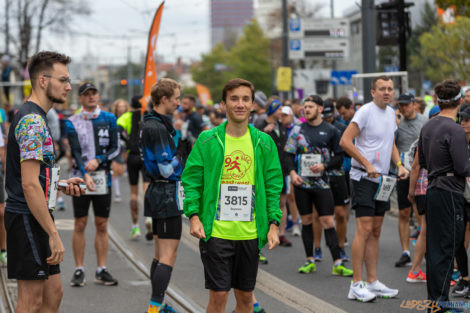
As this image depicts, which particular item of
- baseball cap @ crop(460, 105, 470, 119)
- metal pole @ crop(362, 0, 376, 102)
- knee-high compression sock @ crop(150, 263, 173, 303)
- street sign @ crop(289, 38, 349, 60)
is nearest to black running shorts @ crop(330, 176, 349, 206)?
baseball cap @ crop(460, 105, 470, 119)

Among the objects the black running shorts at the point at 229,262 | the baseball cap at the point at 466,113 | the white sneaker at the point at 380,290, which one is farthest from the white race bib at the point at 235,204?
the baseball cap at the point at 466,113

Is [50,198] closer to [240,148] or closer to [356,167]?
[240,148]

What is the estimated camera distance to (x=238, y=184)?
506 cm

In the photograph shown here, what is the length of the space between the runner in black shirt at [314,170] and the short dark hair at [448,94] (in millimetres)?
2603

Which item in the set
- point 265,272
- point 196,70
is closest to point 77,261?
point 265,272

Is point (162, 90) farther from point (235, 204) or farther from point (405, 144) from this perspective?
point (405, 144)

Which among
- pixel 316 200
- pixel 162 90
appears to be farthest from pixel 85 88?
pixel 316 200

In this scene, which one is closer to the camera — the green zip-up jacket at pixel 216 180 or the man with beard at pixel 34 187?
the man with beard at pixel 34 187

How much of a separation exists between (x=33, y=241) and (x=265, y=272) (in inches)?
187

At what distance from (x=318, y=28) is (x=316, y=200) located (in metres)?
18.5

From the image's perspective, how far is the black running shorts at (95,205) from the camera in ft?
26.2

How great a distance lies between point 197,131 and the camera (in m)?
12.5

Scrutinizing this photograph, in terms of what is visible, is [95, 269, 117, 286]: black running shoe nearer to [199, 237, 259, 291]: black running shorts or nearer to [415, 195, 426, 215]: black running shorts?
[199, 237, 259, 291]: black running shorts

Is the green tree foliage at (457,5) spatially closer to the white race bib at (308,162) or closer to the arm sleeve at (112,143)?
the white race bib at (308,162)
